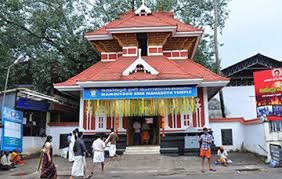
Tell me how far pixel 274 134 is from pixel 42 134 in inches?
490

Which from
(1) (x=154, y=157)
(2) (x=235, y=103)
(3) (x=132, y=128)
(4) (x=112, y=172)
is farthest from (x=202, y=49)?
(4) (x=112, y=172)

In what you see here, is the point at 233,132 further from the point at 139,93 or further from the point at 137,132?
the point at 139,93

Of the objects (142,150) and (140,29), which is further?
(140,29)

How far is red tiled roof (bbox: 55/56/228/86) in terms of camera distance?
16.9m

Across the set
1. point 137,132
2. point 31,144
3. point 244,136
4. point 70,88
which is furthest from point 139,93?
point 31,144

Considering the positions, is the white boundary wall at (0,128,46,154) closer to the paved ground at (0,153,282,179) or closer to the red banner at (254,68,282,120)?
the paved ground at (0,153,282,179)

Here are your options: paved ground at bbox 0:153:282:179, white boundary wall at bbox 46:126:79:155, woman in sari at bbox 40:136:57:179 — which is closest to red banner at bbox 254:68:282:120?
paved ground at bbox 0:153:282:179

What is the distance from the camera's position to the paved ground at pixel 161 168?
1177 centimetres

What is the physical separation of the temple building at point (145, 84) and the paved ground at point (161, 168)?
237 centimetres

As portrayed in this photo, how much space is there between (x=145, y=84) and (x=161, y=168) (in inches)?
191

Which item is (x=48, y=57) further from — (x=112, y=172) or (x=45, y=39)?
(x=112, y=172)

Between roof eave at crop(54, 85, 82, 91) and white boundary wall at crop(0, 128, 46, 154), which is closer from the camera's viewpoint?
white boundary wall at crop(0, 128, 46, 154)

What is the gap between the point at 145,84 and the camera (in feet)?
54.7

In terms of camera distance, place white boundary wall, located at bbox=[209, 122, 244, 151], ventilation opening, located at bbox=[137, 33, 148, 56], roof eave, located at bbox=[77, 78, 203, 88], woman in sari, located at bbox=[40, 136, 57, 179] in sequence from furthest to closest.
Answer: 1. ventilation opening, located at bbox=[137, 33, 148, 56]
2. white boundary wall, located at bbox=[209, 122, 244, 151]
3. roof eave, located at bbox=[77, 78, 203, 88]
4. woman in sari, located at bbox=[40, 136, 57, 179]
